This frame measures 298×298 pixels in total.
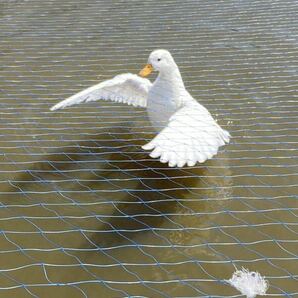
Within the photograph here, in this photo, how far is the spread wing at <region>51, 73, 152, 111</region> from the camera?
2.20 m

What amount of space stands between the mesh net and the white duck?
0.16m

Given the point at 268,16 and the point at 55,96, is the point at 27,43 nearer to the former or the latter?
the point at 55,96

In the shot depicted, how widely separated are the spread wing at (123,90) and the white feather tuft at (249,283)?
1.02 metres

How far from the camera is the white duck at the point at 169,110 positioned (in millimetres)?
1656

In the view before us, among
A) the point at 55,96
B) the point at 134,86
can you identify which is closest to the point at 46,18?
the point at 55,96

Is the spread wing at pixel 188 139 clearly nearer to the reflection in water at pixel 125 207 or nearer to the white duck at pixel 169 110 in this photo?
the white duck at pixel 169 110

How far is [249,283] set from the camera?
1489 mm

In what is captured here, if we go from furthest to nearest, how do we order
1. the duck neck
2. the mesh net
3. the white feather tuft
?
the duck neck → the mesh net → the white feather tuft

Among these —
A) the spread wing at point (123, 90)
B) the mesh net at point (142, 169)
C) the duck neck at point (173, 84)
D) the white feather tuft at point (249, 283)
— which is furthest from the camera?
the spread wing at point (123, 90)

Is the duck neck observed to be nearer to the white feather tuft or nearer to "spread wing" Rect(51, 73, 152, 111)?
"spread wing" Rect(51, 73, 152, 111)

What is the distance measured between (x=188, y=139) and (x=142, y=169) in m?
0.34

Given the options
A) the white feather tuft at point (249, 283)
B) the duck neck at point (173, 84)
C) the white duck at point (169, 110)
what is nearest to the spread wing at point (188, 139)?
the white duck at point (169, 110)

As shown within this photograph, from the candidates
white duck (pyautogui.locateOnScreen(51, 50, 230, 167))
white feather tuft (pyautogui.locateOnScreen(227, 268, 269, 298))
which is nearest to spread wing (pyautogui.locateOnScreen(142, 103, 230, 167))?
white duck (pyautogui.locateOnScreen(51, 50, 230, 167))

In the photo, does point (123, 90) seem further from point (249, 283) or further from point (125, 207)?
point (249, 283)
